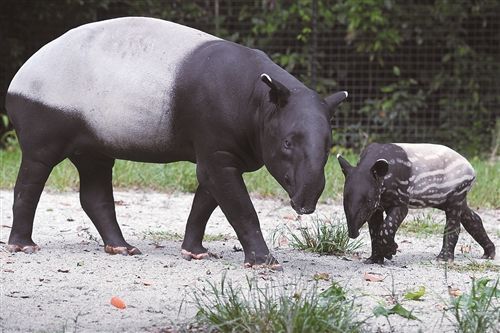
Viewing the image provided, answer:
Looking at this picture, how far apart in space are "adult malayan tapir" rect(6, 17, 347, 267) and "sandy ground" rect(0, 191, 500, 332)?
0.84 ft

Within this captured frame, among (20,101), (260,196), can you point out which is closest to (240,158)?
(20,101)

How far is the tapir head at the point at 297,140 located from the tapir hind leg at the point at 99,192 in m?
1.29

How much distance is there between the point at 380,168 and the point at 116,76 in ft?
5.00

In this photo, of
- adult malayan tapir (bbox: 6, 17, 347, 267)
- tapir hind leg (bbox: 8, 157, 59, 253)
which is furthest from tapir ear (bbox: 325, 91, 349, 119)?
tapir hind leg (bbox: 8, 157, 59, 253)

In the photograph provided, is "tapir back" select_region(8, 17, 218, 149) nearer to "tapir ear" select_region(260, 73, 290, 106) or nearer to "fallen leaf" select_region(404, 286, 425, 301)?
"tapir ear" select_region(260, 73, 290, 106)

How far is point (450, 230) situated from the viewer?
18.8 feet

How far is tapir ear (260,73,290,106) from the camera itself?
4973 mm

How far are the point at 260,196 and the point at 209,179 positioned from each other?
3.34 metres

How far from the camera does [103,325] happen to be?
4203 millimetres

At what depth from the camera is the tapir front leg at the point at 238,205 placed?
532 cm

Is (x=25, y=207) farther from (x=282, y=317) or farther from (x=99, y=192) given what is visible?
(x=282, y=317)

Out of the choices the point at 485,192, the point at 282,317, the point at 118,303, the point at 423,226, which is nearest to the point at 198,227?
the point at 118,303

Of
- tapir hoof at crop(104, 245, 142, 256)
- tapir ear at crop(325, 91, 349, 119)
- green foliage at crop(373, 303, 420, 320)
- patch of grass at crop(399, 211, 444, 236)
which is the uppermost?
tapir ear at crop(325, 91, 349, 119)

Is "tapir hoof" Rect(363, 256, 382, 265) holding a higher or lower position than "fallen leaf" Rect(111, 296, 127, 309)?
lower
